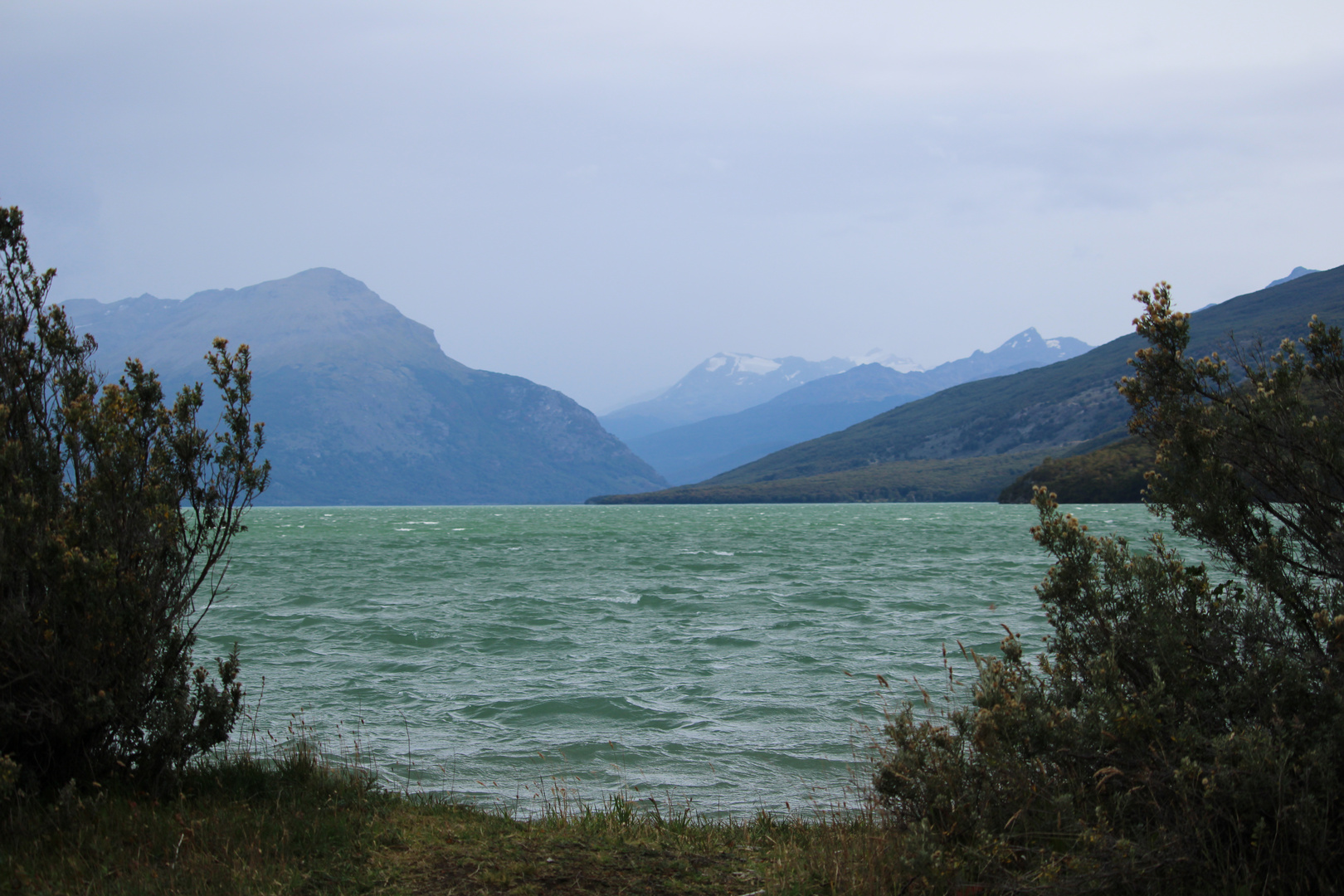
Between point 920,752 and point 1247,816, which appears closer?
point 1247,816

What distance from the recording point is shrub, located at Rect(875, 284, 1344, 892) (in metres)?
5.71

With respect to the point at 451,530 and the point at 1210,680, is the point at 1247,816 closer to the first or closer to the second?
the point at 1210,680

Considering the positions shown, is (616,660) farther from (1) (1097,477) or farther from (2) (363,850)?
(1) (1097,477)

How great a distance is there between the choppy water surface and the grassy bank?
3179 millimetres

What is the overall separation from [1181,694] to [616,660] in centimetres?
1604

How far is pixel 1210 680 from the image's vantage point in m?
6.62

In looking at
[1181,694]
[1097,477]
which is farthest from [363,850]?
[1097,477]

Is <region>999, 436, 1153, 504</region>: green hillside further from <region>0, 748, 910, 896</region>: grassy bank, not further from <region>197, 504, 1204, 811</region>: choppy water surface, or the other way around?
<region>0, 748, 910, 896</region>: grassy bank

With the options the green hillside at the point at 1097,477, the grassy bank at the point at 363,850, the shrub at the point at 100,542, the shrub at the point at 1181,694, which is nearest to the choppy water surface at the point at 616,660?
the grassy bank at the point at 363,850

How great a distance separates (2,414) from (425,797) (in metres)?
5.75

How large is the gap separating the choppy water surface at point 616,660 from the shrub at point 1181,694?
506cm

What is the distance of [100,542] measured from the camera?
7.79 meters

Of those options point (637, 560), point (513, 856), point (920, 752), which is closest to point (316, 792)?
point (513, 856)

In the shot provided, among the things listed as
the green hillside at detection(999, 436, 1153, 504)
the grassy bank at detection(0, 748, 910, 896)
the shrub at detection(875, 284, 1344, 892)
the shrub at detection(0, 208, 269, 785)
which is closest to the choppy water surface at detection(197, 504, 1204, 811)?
the grassy bank at detection(0, 748, 910, 896)
